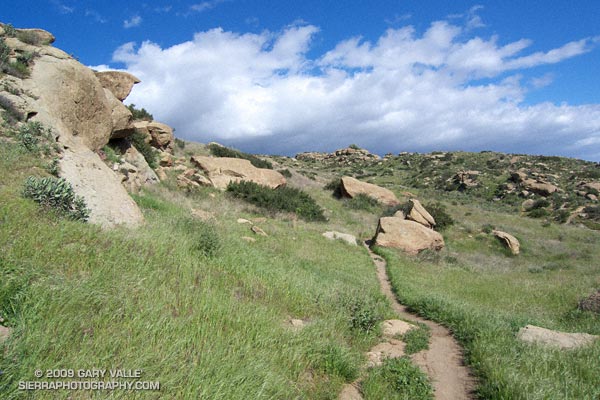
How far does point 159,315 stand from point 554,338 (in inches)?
246

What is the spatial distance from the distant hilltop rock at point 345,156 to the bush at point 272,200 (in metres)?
53.4

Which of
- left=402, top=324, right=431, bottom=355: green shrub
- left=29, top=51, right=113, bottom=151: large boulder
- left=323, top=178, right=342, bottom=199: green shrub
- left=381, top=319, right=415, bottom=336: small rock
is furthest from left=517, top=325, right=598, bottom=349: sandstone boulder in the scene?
left=323, top=178, right=342, bottom=199: green shrub

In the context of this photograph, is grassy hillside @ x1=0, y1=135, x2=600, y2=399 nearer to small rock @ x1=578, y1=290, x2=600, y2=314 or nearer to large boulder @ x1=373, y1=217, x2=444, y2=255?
small rock @ x1=578, y1=290, x2=600, y2=314

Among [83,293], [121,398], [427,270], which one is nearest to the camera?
[121,398]

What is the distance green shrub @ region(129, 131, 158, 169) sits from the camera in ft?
59.4

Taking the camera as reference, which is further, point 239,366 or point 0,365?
point 239,366

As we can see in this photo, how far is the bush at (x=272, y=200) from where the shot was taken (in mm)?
19703

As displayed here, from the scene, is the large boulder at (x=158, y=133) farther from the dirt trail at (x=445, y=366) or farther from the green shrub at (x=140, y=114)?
the dirt trail at (x=445, y=366)

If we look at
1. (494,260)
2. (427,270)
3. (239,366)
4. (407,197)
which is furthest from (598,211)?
(239,366)

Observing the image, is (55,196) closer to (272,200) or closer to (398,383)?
(398,383)

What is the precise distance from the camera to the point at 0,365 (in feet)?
7.14

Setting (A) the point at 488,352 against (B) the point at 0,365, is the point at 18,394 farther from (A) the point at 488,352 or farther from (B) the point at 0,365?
(A) the point at 488,352

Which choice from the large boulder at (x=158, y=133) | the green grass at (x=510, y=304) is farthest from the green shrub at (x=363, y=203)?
the large boulder at (x=158, y=133)

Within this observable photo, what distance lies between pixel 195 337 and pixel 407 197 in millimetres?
33503
